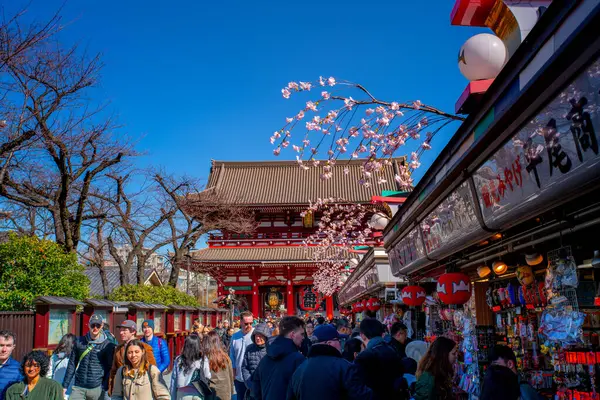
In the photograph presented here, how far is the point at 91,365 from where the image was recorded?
7.15m

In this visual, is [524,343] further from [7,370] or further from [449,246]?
[7,370]

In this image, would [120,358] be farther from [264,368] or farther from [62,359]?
[62,359]

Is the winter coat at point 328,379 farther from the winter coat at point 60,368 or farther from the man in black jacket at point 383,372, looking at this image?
the winter coat at point 60,368

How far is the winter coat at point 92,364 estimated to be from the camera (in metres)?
7.11

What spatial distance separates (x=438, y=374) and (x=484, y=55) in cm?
311

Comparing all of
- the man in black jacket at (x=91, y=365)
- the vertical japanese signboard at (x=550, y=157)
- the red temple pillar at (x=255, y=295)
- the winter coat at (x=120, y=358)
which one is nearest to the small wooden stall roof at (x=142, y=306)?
the man in black jacket at (x=91, y=365)

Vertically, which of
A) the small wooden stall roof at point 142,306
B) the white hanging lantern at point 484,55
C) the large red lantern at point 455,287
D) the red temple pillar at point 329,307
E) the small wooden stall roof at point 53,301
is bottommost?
the large red lantern at point 455,287

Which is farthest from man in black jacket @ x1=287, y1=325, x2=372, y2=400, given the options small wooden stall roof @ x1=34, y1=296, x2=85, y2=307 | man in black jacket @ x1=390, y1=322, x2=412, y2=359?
small wooden stall roof @ x1=34, y1=296, x2=85, y2=307

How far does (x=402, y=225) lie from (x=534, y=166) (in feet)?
15.3

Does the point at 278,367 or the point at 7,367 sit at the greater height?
the point at 7,367

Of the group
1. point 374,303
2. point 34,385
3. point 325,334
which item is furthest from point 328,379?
point 374,303

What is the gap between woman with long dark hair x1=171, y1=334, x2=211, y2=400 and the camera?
6895 mm

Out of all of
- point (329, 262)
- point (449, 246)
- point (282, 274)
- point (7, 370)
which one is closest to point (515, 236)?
point (449, 246)

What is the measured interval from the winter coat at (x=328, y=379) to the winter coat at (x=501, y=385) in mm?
1199
